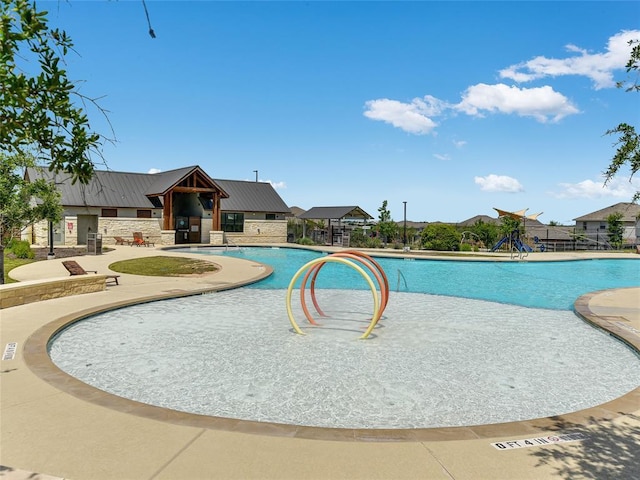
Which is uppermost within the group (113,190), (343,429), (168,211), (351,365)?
(113,190)

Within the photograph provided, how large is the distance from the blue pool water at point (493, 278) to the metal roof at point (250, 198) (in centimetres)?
1437

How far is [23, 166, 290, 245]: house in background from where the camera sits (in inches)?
1384

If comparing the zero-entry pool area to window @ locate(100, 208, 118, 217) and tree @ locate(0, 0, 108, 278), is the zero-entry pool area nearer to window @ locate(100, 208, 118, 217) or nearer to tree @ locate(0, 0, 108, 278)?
tree @ locate(0, 0, 108, 278)

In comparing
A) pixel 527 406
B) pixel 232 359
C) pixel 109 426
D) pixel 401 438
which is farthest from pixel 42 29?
pixel 527 406

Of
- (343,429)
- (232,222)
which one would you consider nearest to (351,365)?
(343,429)

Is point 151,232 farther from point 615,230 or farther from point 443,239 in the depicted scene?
point 615,230

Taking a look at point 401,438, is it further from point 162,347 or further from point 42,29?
point 162,347

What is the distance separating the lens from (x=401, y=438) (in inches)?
184

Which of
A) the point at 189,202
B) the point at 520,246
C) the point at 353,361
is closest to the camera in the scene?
the point at 353,361

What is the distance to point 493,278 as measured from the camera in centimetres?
2219

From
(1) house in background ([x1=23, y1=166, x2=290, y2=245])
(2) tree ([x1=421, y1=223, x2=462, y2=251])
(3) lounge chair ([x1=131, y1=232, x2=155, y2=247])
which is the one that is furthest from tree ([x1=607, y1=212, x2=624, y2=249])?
(3) lounge chair ([x1=131, y1=232, x2=155, y2=247])

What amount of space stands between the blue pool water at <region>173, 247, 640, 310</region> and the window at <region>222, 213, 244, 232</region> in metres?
13.5

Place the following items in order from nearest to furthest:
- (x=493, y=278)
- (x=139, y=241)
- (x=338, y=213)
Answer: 1. (x=493, y=278)
2. (x=139, y=241)
3. (x=338, y=213)

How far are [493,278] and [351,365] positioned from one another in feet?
53.9
